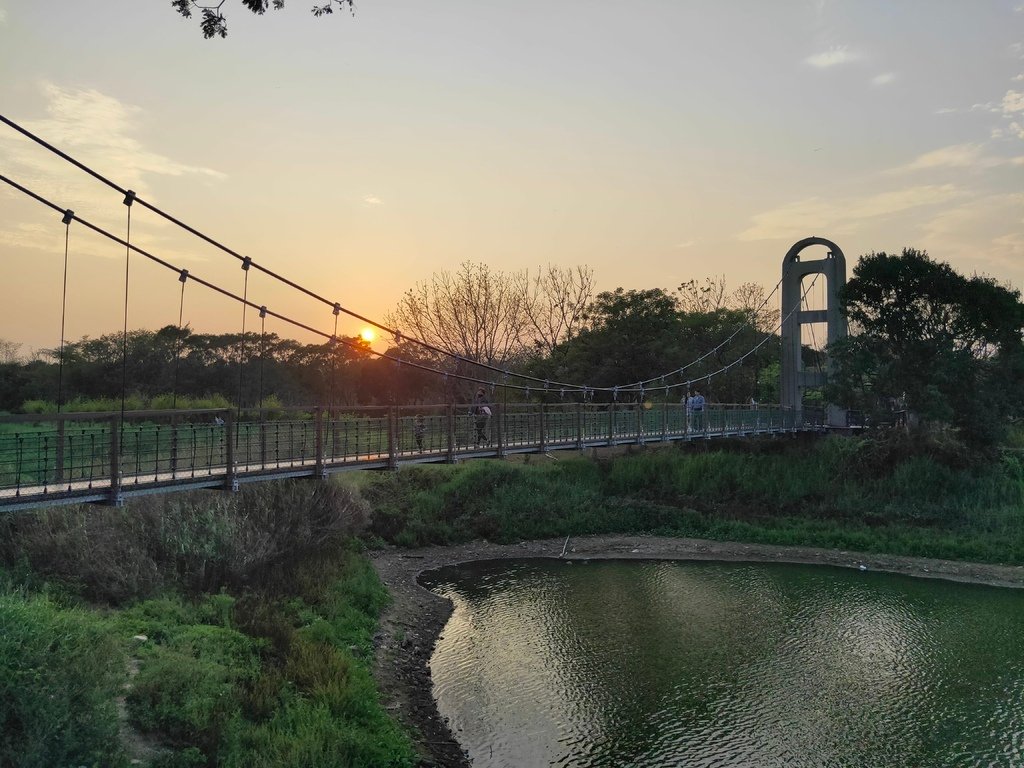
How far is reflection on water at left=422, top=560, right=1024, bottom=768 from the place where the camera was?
660 cm

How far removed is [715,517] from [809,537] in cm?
195

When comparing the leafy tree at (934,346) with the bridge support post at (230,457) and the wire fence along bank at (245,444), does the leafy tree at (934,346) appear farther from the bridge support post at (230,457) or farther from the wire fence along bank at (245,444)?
the bridge support post at (230,457)

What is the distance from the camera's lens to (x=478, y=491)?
16984 millimetres

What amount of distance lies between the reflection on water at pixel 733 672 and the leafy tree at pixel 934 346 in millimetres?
4469

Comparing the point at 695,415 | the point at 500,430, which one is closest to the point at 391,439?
the point at 500,430

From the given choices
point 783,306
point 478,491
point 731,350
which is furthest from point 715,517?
point 731,350

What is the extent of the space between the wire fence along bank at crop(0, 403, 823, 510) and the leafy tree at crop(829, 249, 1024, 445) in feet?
13.3

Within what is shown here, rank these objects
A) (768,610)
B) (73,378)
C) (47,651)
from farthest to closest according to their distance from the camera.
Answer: (73,378), (768,610), (47,651)

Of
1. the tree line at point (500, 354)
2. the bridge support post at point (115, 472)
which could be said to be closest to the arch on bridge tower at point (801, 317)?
the tree line at point (500, 354)

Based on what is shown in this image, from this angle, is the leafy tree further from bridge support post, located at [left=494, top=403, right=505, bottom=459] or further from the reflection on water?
bridge support post, located at [left=494, top=403, right=505, bottom=459]

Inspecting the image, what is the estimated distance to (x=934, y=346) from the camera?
15305 mm

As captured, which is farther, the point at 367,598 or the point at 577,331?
the point at 577,331

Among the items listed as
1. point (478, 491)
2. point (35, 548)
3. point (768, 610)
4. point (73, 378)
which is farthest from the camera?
point (73, 378)

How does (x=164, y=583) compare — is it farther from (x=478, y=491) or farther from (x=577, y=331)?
(x=577, y=331)
